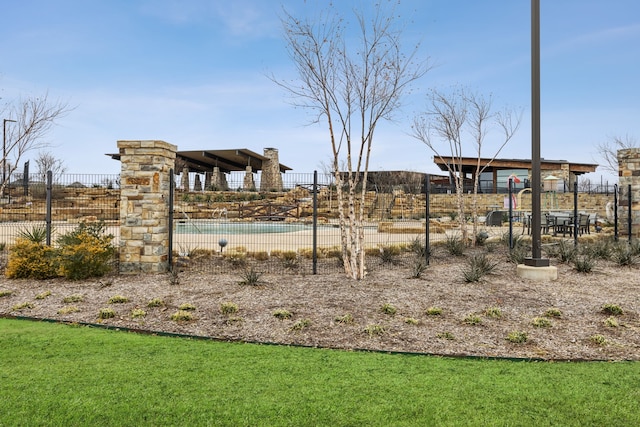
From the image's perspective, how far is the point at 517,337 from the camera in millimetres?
4859

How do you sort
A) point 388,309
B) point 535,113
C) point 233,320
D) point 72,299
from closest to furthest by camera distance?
point 233,320 → point 388,309 → point 72,299 → point 535,113

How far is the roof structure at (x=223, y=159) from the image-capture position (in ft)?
106

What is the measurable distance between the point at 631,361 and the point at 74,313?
6.51m

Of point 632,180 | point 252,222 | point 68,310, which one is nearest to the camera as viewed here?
point 68,310

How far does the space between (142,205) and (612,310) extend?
7.92 meters

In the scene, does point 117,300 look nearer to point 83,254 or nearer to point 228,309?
point 228,309

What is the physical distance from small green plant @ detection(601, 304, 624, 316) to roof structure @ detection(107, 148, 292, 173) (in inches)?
1071

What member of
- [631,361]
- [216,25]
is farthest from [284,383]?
[216,25]

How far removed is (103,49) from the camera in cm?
1031

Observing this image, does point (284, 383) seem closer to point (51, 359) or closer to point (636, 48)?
point (51, 359)

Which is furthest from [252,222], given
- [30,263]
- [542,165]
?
[542,165]

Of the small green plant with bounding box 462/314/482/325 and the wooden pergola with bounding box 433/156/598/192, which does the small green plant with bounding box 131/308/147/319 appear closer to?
the small green plant with bounding box 462/314/482/325

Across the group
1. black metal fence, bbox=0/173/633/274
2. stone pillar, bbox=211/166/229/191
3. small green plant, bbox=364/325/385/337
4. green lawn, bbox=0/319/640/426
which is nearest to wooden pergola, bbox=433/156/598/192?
black metal fence, bbox=0/173/633/274

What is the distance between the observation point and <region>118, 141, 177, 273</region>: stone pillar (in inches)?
335
